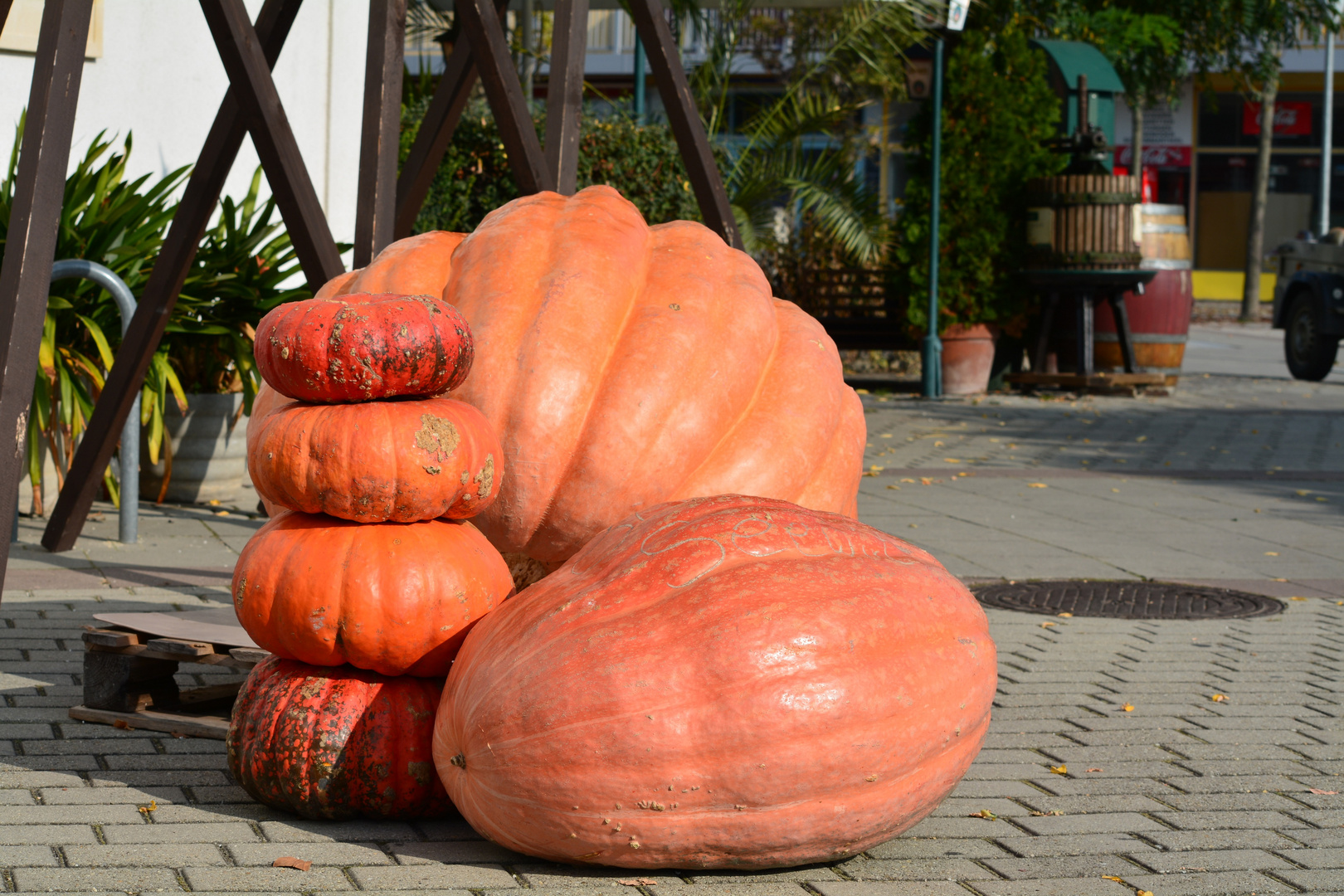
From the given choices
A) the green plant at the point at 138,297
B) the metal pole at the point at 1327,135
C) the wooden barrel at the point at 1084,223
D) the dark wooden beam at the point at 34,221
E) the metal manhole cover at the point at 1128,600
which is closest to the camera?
the dark wooden beam at the point at 34,221

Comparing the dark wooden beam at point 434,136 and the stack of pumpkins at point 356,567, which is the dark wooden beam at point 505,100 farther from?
the stack of pumpkins at point 356,567

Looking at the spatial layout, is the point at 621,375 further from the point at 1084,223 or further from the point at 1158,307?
the point at 1158,307

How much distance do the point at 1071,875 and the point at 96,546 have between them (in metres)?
4.76

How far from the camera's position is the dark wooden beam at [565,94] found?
16.3 ft

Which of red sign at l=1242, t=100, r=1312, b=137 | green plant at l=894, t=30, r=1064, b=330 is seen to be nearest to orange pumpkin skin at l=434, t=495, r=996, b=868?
green plant at l=894, t=30, r=1064, b=330

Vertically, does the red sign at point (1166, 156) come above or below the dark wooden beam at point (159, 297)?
above

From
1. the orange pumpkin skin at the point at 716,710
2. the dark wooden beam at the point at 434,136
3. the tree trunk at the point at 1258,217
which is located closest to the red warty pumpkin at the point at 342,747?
the orange pumpkin skin at the point at 716,710

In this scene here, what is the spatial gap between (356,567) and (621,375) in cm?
85

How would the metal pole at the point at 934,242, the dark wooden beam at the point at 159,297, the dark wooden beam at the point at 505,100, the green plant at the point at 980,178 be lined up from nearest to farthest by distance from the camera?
the dark wooden beam at the point at 505,100, the dark wooden beam at the point at 159,297, the metal pole at the point at 934,242, the green plant at the point at 980,178

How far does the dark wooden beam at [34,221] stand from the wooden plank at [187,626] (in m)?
0.52

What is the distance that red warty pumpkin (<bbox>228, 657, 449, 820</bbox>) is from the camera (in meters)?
2.99

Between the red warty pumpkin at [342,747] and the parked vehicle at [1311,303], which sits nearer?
the red warty pumpkin at [342,747]

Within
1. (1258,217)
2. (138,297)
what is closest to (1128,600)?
(138,297)

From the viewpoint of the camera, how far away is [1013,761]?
365 cm
